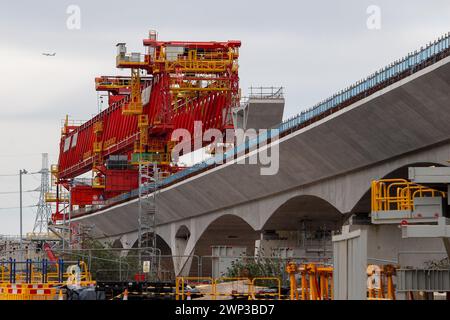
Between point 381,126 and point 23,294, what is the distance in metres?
20.4

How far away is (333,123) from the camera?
51.2 m

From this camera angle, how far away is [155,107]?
329 feet

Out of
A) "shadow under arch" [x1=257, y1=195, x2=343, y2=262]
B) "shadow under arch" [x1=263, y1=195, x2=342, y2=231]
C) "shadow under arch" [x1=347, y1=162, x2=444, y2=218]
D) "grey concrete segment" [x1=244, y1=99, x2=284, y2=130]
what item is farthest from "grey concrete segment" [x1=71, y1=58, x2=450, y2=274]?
"grey concrete segment" [x1=244, y1=99, x2=284, y2=130]

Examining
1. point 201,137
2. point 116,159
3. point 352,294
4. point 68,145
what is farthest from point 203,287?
point 68,145

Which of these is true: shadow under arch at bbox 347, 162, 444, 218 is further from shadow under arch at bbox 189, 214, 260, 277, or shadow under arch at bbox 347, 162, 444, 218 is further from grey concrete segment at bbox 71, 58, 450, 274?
shadow under arch at bbox 189, 214, 260, 277

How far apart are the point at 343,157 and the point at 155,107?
4767cm

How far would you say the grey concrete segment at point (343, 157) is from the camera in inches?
1695

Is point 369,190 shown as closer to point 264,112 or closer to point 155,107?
point 264,112

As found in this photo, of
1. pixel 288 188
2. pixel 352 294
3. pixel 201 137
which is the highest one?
pixel 201 137

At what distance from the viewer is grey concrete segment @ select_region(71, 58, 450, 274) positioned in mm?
43062

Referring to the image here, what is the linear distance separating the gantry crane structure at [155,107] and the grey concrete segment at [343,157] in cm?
1113

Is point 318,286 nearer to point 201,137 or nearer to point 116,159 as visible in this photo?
point 201,137

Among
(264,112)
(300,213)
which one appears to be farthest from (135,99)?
(300,213)

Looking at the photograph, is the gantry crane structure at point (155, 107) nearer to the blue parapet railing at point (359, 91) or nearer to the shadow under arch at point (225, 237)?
the shadow under arch at point (225, 237)
